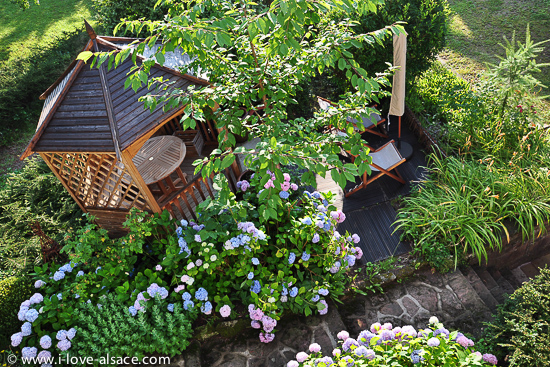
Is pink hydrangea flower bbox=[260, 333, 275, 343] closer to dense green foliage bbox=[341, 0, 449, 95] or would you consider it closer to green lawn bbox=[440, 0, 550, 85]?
dense green foliage bbox=[341, 0, 449, 95]

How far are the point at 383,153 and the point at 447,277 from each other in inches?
81.5

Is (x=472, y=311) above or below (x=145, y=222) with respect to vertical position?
below

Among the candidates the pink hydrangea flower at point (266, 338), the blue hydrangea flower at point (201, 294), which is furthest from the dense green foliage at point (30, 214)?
the pink hydrangea flower at point (266, 338)

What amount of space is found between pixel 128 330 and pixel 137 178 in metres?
1.65

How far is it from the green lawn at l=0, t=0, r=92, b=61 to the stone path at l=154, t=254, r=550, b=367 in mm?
11555

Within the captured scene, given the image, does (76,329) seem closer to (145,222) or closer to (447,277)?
(145,222)

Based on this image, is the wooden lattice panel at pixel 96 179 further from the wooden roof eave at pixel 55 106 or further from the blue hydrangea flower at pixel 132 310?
the blue hydrangea flower at pixel 132 310

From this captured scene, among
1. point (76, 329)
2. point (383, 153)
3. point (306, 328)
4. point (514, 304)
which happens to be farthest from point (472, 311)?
point (76, 329)

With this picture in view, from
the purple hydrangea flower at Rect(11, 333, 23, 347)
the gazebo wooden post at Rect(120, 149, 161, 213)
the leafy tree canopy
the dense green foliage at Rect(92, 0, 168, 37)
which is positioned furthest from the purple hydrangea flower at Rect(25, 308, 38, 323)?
the dense green foliage at Rect(92, 0, 168, 37)

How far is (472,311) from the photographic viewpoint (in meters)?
4.25

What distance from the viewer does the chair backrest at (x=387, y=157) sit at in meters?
5.48

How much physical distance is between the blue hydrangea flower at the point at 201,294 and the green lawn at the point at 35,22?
36.4ft

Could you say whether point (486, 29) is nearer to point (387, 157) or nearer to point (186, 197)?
point (387, 157)

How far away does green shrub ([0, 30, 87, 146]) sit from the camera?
8656 mm
